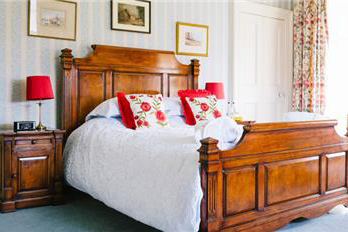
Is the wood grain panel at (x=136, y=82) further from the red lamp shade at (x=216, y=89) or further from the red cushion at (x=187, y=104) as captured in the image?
the red lamp shade at (x=216, y=89)

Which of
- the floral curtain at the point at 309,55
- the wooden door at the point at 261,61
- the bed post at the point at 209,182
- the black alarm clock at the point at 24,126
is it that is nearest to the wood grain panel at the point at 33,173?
the black alarm clock at the point at 24,126

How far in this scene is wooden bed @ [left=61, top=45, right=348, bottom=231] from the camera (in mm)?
2117

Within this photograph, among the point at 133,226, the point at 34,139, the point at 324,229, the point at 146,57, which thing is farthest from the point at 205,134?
the point at 146,57

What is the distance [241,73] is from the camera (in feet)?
16.8

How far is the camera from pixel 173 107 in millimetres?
3863

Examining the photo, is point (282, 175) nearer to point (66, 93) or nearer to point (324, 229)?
point (324, 229)

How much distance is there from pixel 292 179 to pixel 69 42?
2.59 metres

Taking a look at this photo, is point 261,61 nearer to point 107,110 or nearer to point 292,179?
point 107,110

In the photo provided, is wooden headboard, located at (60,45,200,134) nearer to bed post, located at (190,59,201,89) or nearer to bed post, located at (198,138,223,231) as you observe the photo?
bed post, located at (190,59,201,89)

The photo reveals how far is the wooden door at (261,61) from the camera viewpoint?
5094 mm

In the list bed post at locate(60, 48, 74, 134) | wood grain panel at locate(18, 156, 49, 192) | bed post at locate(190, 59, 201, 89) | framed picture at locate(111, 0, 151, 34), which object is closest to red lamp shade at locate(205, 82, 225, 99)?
bed post at locate(190, 59, 201, 89)

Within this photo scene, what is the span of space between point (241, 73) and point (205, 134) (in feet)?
9.93

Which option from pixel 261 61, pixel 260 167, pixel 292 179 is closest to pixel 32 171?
pixel 260 167

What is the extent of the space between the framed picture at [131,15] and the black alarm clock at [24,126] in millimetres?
1402
